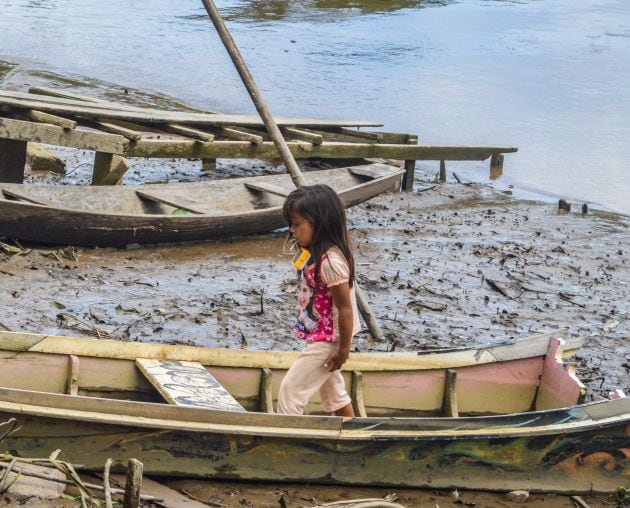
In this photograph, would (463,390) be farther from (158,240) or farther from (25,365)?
(158,240)

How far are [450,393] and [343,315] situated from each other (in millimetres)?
1307

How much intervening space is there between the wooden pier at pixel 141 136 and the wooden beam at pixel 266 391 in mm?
3727

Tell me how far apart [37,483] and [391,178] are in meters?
6.92

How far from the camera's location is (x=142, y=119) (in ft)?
31.8

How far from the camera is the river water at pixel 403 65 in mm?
15180

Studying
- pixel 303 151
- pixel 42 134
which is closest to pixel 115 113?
pixel 42 134

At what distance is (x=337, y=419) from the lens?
4.77 m

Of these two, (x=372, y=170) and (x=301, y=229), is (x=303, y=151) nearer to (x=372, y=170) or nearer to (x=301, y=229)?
(x=372, y=170)

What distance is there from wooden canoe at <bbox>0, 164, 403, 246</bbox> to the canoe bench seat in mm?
2978

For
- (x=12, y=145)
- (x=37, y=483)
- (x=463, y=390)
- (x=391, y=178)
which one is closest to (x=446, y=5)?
(x=391, y=178)

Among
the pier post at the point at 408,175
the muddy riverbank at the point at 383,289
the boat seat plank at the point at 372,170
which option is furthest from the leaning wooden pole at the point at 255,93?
the pier post at the point at 408,175

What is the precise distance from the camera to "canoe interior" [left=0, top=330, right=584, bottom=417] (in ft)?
16.8

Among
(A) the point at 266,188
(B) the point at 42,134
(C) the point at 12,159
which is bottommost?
(A) the point at 266,188

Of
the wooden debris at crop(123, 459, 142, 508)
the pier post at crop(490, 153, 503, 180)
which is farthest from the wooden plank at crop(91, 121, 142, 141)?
the pier post at crop(490, 153, 503, 180)
